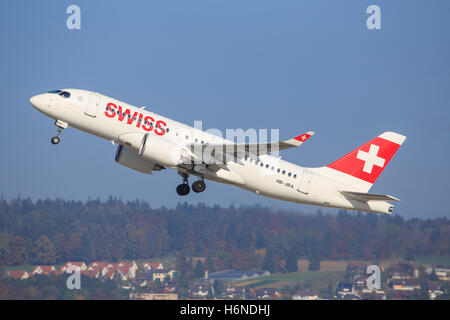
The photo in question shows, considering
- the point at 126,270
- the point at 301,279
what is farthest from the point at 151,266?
the point at 301,279

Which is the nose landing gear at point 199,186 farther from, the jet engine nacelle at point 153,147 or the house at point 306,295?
the house at point 306,295

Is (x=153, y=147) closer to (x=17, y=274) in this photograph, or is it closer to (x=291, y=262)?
(x=291, y=262)

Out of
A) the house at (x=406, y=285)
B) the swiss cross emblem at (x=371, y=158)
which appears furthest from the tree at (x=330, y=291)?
the swiss cross emblem at (x=371, y=158)

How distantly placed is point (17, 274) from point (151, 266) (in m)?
9.35

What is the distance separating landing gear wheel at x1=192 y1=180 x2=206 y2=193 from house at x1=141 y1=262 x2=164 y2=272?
1306 centimetres

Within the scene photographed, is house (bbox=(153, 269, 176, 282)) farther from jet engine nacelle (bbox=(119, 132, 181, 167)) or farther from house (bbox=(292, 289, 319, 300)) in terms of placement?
jet engine nacelle (bbox=(119, 132, 181, 167))

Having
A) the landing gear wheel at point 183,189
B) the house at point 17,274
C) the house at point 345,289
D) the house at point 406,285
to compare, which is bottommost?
the house at point 345,289

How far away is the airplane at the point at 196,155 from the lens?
112ft

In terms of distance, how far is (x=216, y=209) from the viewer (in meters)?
50.1

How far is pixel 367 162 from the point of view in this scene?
127 feet

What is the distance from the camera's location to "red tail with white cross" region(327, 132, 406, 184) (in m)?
38.5

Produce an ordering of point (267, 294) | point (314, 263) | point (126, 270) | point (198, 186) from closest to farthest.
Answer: point (198, 186), point (314, 263), point (267, 294), point (126, 270)

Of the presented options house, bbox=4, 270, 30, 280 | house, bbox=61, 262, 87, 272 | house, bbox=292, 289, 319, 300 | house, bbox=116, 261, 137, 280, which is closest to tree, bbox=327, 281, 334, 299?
house, bbox=292, 289, 319, 300

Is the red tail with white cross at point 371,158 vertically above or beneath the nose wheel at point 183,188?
above
